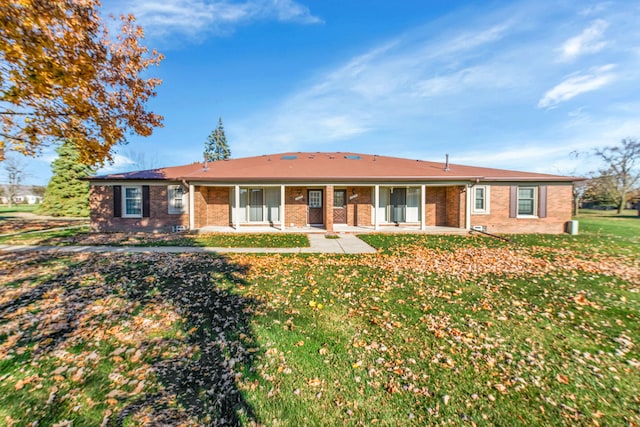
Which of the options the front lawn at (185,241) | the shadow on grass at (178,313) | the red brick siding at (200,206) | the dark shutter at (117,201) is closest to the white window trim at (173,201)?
the red brick siding at (200,206)

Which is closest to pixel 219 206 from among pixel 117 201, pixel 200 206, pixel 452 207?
pixel 200 206

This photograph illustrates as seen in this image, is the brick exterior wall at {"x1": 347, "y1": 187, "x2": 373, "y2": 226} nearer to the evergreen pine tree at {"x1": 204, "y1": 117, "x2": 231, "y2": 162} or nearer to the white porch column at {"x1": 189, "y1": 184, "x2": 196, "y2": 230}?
the white porch column at {"x1": 189, "y1": 184, "x2": 196, "y2": 230}

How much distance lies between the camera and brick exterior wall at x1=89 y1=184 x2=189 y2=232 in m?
14.1

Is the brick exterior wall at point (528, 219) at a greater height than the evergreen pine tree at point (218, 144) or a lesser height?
lesser

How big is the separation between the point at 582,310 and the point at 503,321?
1708mm

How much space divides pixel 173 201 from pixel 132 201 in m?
2.31

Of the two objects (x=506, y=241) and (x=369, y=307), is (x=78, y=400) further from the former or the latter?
(x=506, y=241)

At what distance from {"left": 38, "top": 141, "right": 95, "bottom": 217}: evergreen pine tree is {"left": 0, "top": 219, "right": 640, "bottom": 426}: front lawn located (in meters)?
23.6

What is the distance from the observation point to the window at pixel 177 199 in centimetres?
1421

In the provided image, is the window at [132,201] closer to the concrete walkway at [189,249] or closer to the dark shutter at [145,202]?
the dark shutter at [145,202]

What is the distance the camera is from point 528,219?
14.5 metres

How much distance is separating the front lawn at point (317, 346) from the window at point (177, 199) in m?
7.80

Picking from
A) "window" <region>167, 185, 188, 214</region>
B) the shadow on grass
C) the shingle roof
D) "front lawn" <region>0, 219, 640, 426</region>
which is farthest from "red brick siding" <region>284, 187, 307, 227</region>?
"front lawn" <region>0, 219, 640, 426</region>

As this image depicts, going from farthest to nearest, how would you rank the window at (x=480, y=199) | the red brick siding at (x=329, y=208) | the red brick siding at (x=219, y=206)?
1. the red brick siding at (x=219, y=206)
2. the window at (x=480, y=199)
3. the red brick siding at (x=329, y=208)
